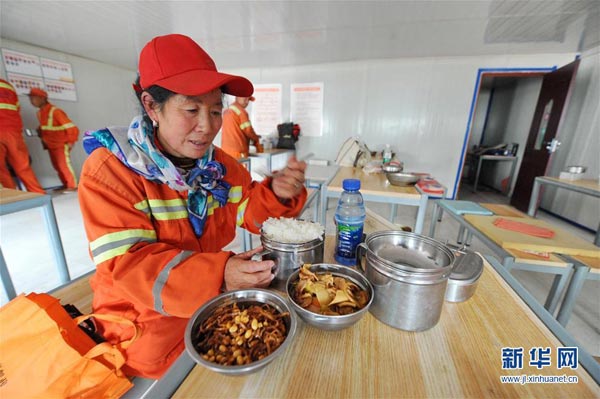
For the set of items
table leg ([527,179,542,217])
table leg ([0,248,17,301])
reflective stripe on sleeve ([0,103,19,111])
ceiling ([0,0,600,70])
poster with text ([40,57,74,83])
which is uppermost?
ceiling ([0,0,600,70])

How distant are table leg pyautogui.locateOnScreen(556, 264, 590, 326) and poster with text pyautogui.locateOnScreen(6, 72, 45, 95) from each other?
6.78 metres

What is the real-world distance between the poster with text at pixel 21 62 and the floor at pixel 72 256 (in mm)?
2191

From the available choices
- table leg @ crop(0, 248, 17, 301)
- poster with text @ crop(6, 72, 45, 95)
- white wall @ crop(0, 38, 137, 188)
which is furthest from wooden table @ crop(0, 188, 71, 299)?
poster with text @ crop(6, 72, 45, 95)

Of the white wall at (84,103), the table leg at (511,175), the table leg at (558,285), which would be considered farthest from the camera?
the table leg at (511,175)

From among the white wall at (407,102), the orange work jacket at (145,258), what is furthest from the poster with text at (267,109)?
the orange work jacket at (145,258)

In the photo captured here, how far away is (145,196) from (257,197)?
42 cm

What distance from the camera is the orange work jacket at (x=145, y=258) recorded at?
0.56 metres

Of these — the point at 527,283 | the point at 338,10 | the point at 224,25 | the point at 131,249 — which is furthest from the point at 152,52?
the point at 527,283

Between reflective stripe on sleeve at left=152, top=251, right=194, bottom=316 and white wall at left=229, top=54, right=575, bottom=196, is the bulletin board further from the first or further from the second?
reflective stripe on sleeve at left=152, top=251, right=194, bottom=316

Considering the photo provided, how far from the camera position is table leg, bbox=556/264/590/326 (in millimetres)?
1150

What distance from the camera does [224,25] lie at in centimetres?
278

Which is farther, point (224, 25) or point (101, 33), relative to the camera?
point (101, 33)

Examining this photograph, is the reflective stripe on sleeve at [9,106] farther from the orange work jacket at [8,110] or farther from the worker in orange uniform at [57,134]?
the worker in orange uniform at [57,134]

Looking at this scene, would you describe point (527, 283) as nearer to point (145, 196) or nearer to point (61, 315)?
point (145, 196)
